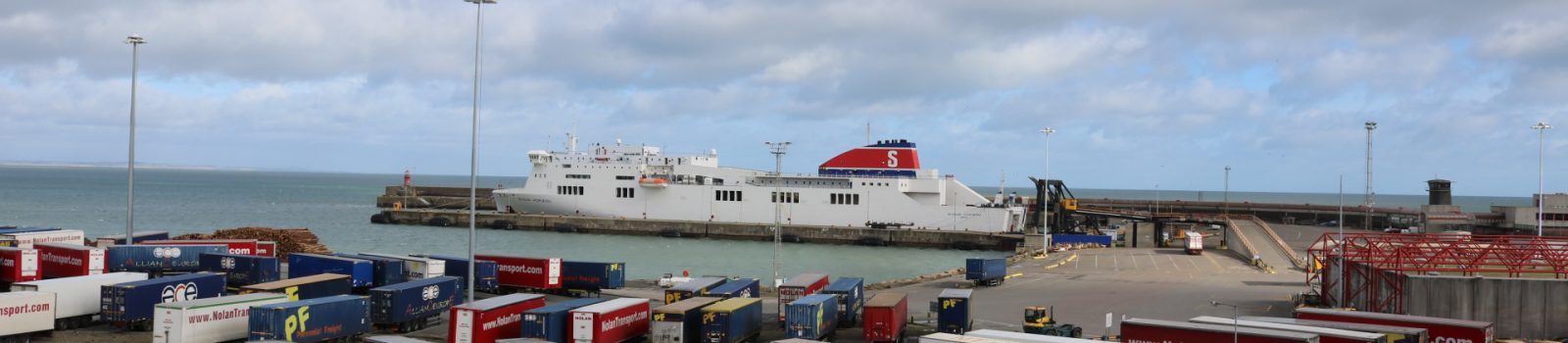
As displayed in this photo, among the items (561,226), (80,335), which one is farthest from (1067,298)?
(561,226)

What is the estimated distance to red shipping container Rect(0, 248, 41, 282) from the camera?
83.1ft

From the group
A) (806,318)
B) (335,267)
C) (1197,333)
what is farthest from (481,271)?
(1197,333)

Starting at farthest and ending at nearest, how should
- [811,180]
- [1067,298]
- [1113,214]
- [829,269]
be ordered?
[811,180]
[1113,214]
[829,269]
[1067,298]

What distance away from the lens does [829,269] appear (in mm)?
44594

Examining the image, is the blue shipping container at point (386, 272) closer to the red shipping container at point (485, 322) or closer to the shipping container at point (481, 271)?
the shipping container at point (481, 271)

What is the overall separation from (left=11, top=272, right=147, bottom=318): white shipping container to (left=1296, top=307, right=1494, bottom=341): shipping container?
23.0 meters

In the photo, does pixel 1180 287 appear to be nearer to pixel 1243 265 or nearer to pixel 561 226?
pixel 1243 265

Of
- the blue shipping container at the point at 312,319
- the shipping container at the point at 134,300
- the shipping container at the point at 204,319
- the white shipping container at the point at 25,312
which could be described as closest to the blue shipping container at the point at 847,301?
the blue shipping container at the point at 312,319

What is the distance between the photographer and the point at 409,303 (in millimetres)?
21812

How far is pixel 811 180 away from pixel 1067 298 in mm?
34657

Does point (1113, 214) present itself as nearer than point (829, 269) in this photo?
No

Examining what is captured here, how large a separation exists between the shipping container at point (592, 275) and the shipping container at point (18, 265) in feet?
40.8

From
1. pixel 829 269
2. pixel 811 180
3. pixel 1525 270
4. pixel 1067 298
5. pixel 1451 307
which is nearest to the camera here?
pixel 1451 307

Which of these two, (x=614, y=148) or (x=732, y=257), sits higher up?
(x=614, y=148)
